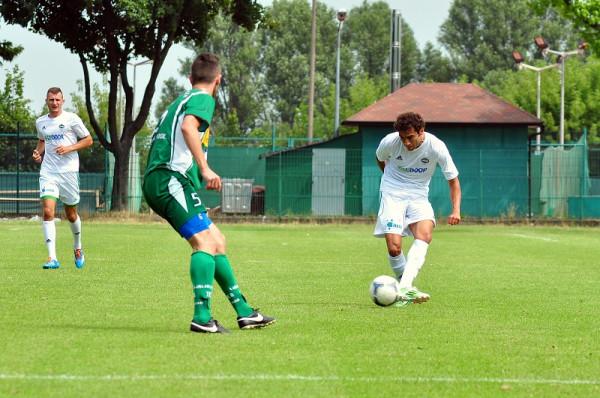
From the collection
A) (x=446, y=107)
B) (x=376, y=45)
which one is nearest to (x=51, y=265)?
(x=446, y=107)

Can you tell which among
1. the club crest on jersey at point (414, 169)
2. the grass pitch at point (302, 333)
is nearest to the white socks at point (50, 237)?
the grass pitch at point (302, 333)

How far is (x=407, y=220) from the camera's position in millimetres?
12188

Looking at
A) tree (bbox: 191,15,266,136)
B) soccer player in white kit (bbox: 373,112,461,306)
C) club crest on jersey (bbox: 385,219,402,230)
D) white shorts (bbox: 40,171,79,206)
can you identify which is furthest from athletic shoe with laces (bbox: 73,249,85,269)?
tree (bbox: 191,15,266,136)

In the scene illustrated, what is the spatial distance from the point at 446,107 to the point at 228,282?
33.8m

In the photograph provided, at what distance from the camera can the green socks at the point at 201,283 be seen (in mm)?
8680

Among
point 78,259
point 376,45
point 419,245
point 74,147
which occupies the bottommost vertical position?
point 78,259

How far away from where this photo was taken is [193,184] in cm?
893

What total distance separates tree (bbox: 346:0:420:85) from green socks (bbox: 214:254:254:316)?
324 feet

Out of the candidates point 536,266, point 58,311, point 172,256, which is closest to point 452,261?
point 536,266

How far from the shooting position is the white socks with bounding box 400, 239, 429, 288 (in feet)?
38.1

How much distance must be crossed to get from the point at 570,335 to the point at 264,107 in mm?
96636

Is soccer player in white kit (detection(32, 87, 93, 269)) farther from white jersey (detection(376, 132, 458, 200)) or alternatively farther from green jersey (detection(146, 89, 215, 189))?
green jersey (detection(146, 89, 215, 189))

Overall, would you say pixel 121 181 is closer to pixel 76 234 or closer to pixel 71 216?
pixel 71 216

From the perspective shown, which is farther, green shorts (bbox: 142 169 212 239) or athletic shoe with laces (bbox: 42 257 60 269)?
athletic shoe with laces (bbox: 42 257 60 269)
